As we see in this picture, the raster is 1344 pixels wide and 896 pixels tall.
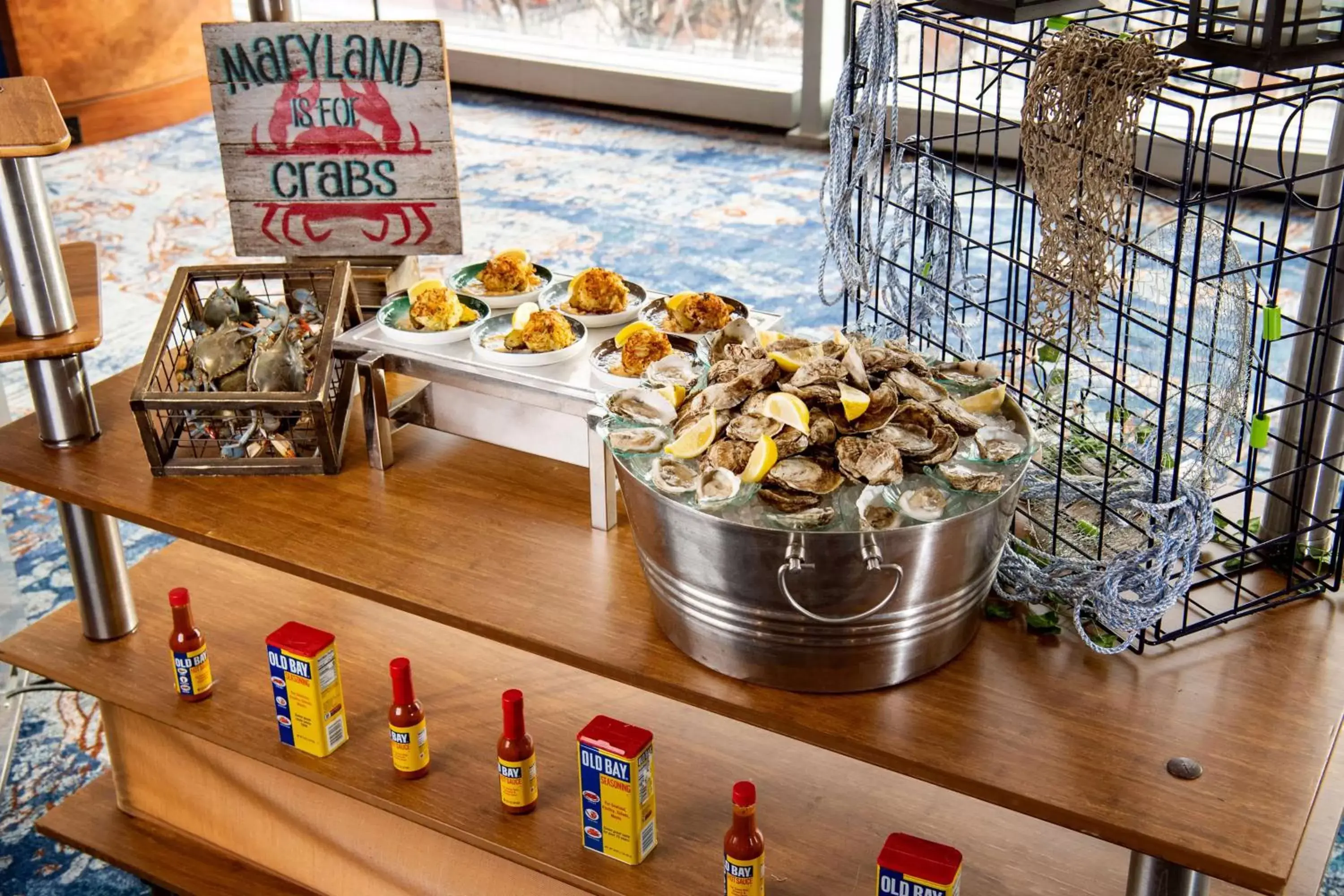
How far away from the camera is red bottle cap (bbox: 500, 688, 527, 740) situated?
1.51 m

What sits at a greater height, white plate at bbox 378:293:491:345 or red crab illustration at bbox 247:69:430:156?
red crab illustration at bbox 247:69:430:156

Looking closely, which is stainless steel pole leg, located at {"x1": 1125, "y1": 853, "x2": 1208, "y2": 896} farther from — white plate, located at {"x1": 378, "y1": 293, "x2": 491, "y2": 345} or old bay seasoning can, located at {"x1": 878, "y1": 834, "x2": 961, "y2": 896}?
white plate, located at {"x1": 378, "y1": 293, "x2": 491, "y2": 345}

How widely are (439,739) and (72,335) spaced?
71 centimetres

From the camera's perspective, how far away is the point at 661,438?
1313mm

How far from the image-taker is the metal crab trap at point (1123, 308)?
1.20 meters

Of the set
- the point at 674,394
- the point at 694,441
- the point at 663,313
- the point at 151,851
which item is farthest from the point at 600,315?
the point at 151,851

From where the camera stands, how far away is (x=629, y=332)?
164 centimetres

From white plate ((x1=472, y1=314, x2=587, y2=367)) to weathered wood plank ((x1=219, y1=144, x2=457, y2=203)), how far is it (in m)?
0.34

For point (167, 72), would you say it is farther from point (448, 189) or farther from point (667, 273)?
point (448, 189)

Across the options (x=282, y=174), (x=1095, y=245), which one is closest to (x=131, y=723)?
(x=282, y=174)

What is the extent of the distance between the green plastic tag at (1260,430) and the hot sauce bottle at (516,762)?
79 centimetres

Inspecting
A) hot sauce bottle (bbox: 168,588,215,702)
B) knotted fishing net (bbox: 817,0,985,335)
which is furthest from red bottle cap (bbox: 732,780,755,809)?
hot sauce bottle (bbox: 168,588,215,702)

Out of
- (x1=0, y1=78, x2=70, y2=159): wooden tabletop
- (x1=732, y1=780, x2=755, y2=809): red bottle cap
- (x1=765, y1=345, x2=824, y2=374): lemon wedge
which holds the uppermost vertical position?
(x1=0, y1=78, x2=70, y2=159): wooden tabletop

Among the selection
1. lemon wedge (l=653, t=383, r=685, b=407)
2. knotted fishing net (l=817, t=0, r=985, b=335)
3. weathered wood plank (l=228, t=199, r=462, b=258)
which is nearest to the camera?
lemon wedge (l=653, t=383, r=685, b=407)
